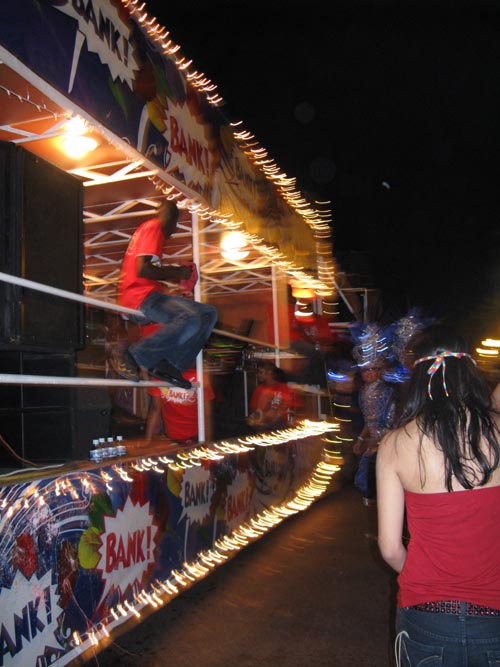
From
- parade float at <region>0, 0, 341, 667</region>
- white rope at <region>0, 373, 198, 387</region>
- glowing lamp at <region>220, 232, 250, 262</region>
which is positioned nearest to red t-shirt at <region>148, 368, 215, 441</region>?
parade float at <region>0, 0, 341, 667</region>

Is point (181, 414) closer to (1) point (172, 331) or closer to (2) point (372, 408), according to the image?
(1) point (172, 331)

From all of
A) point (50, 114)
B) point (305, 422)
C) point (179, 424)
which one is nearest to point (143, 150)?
point (50, 114)

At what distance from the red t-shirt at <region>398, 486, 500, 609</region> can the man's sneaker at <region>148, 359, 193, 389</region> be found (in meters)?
2.64

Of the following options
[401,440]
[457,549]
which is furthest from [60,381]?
[457,549]

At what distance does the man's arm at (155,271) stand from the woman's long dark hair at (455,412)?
2583 mm

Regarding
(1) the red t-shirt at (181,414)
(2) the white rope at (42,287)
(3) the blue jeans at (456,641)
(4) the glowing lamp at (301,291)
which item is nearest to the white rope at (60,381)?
(2) the white rope at (42,287)

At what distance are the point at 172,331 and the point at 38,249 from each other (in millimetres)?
1189

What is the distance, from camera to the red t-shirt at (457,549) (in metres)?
1.78

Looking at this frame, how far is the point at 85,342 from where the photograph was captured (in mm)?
4133

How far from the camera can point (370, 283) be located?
13523mm

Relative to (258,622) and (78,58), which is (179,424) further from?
(78,58)

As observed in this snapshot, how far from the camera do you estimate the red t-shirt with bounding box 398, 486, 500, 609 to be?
178 centimetres

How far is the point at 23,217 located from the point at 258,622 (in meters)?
3.39

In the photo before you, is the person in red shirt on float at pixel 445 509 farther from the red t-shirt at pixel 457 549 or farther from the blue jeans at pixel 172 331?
the blue jeans at pixel 172 331
